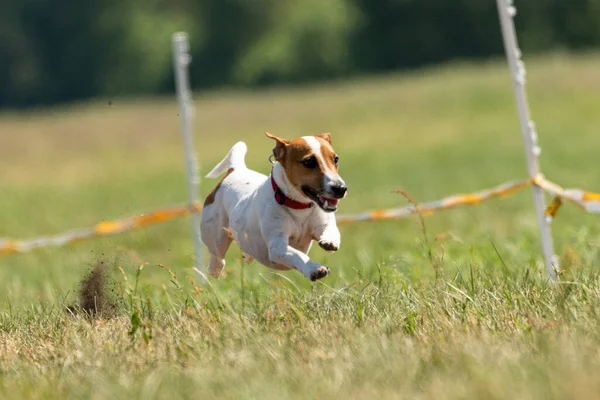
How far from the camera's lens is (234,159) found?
149 inches

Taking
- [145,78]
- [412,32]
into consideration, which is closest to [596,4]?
[412,32]

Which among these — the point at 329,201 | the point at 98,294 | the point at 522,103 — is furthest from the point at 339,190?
the point at 522,103

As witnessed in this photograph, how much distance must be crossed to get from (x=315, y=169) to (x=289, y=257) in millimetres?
259

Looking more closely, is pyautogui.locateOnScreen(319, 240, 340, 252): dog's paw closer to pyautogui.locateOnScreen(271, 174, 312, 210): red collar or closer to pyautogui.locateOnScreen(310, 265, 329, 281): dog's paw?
pyautogui.locateOnScreen(310, 265, 329, 281): dog's paw

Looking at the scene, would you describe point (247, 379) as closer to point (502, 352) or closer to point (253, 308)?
point (502, 352)

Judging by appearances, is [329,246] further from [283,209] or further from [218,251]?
[218,251]

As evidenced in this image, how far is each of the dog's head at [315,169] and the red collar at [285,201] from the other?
0.06 m

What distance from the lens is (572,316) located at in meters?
4.78

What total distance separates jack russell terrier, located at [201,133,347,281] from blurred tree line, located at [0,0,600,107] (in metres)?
56.1

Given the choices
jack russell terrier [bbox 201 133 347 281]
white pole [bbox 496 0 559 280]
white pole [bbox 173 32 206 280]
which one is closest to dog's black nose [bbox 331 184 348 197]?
jack russell terrier [bbox 201 133 347 281]

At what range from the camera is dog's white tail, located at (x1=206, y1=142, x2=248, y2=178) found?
3758 mm

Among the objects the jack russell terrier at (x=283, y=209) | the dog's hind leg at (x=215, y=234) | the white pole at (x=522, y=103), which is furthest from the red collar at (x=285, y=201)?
the white pole at (x=522, y=103)

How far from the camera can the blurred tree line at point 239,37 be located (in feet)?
211

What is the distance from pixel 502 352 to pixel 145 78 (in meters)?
60.7
